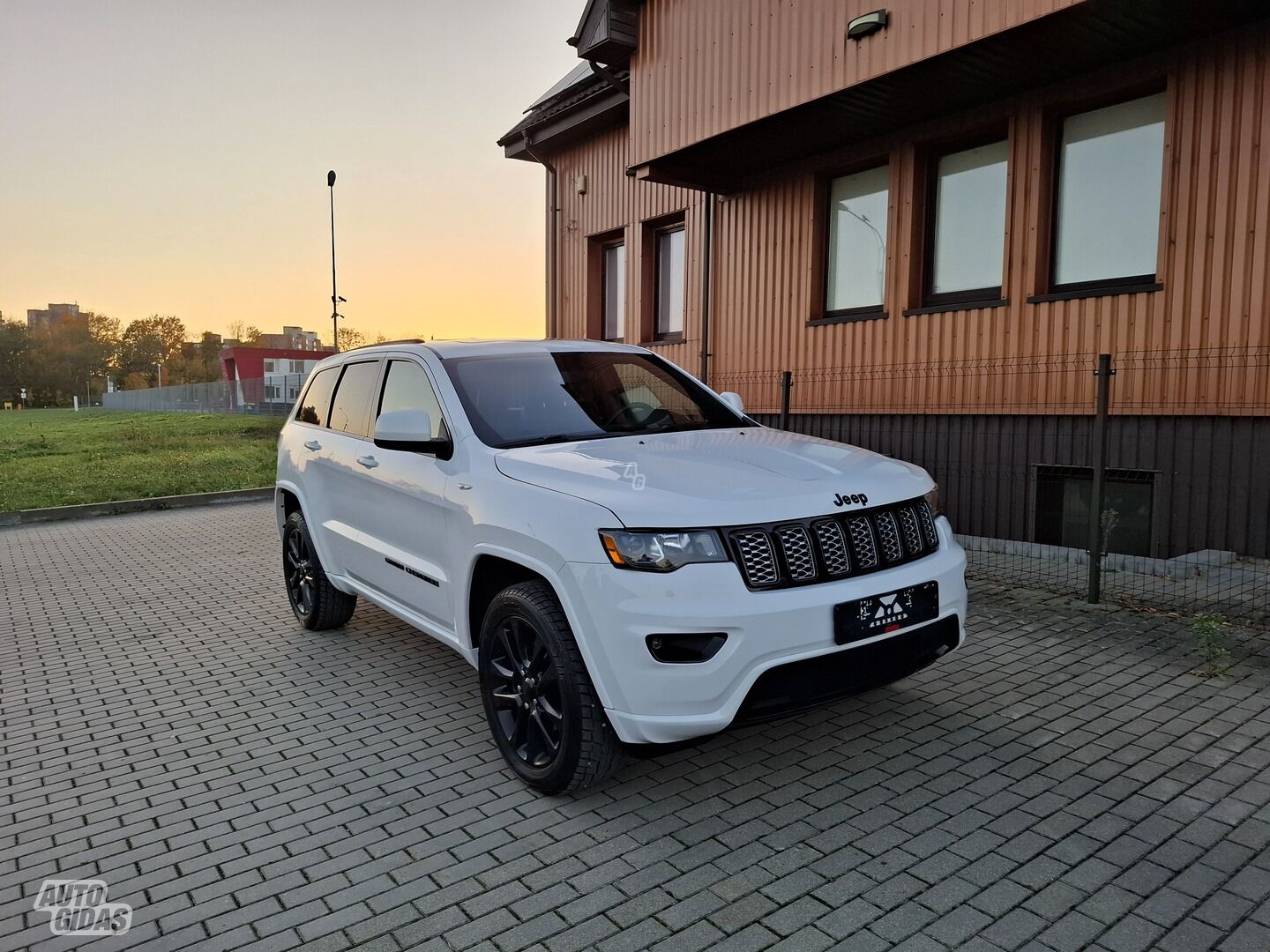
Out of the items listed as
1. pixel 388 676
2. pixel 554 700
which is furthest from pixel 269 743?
pixel 554 700

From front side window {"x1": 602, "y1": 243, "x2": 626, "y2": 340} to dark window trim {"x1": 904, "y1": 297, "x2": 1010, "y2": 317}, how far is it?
243 inches

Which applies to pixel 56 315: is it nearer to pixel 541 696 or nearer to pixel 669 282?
pixel 669 282

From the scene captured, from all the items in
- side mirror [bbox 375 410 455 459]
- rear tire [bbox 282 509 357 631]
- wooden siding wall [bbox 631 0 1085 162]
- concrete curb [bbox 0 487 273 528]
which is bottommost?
concrete curb [bbox 0 487 273 528]

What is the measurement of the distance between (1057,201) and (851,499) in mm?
6538

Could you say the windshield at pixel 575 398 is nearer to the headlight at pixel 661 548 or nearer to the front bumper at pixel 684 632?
the headlight at pixel 661 548

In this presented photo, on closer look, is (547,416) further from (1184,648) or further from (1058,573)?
(1058,573)

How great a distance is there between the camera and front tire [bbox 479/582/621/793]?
3.04 m

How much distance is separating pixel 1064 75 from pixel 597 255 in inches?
331

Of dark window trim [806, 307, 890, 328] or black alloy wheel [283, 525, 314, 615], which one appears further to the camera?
dark window trim [806, 307, 890, 328]

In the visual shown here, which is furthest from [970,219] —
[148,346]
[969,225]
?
[148,346]

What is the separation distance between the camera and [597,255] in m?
14.7

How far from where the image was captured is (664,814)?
3.21 metres

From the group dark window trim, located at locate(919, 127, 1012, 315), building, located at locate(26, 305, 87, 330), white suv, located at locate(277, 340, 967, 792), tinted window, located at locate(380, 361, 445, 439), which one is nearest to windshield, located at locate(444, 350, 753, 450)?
white suv, located at locate(277, 340, 967, 792)

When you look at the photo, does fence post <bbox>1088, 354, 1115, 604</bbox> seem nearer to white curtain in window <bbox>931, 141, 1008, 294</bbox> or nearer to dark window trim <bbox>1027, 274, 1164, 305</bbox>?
dark window trim <bbox>1027, 274, 1164, 305</bbox>
